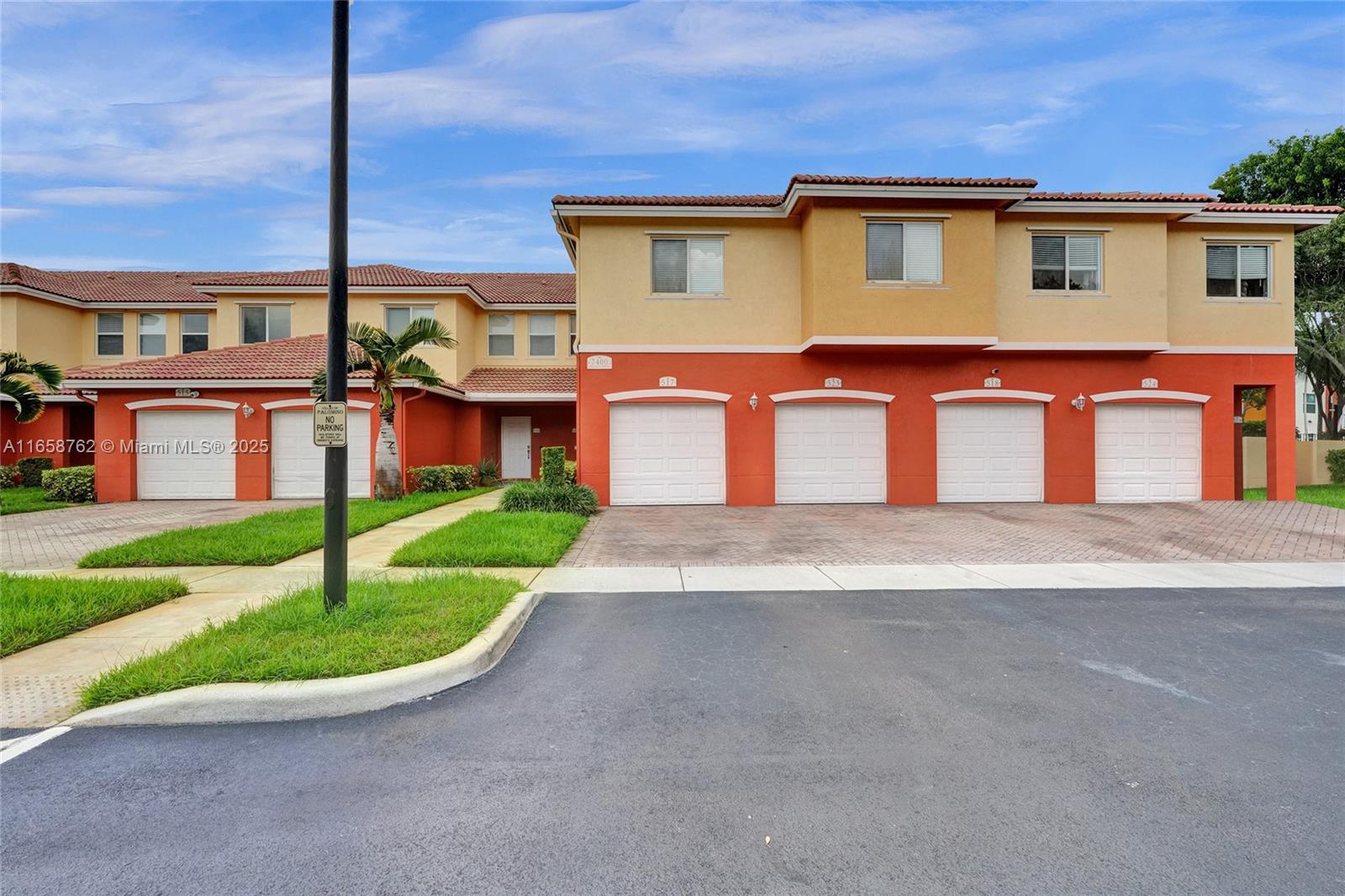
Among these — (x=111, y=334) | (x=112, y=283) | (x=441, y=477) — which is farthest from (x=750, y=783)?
(x=112, y=283)

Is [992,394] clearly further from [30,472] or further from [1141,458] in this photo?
[30,472]

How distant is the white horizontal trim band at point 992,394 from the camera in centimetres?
1555

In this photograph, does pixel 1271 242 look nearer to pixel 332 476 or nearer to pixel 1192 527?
pixel 1192 527

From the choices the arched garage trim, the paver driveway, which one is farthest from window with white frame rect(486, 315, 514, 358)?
the paver driveway

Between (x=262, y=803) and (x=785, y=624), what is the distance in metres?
4.22

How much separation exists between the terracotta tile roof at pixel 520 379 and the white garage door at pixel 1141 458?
14584 mm

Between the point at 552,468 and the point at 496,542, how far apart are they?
529 cm

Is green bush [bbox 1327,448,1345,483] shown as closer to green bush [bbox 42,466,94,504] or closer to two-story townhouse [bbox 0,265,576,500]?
two-story townhouse [bbox 0,265,576,500]

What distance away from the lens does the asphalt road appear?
2738 mm

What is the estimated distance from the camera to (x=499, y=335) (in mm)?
24375

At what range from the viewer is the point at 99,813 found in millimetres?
3170

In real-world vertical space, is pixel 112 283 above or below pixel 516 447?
above

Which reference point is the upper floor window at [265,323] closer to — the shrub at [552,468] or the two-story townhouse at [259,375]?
the two-story townhouse at [259,375]

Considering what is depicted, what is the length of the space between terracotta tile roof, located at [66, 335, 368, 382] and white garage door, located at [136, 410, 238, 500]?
1017 mm
